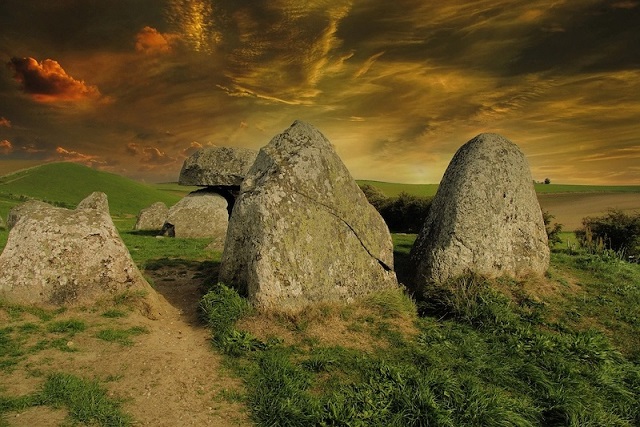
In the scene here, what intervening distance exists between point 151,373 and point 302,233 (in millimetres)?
4258

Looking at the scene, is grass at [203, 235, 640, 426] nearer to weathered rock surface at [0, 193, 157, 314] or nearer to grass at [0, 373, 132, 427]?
grass at [0, 373, 132, 427]

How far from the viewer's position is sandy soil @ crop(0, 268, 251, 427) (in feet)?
19.6

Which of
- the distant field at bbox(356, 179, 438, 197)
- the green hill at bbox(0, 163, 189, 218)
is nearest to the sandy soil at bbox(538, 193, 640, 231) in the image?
the distant field at bbox(356, 179, 438, 197)

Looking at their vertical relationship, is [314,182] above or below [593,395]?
above

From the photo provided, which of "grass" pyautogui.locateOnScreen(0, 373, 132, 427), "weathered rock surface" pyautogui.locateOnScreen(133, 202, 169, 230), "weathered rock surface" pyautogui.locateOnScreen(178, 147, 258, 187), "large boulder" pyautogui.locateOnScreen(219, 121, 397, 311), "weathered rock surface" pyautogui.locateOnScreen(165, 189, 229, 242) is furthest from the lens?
"weathered rock surface" pyautogui.locateOnScreen(133, 202, 169, 230)

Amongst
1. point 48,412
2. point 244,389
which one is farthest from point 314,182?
point 48,412

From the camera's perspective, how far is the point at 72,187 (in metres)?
64.6

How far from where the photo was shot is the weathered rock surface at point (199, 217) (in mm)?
23141

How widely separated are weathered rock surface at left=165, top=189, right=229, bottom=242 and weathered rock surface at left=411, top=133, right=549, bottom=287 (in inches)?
568

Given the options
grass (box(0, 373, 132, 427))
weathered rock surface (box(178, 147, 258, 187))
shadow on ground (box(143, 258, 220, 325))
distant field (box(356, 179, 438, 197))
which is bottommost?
grass (box(0, 373, 132, 427))

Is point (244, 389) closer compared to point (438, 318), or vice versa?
point (244, 389)

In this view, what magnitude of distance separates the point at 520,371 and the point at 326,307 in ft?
13.4

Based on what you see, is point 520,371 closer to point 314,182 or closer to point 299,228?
point 299,228

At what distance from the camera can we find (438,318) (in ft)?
31.8
